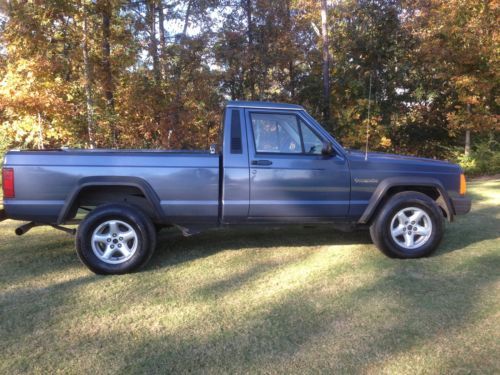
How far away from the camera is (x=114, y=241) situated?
4.39 metres

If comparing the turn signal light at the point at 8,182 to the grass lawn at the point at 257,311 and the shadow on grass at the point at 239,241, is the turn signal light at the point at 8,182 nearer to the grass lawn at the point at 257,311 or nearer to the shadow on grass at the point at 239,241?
the grass lawn at the point at 257,311

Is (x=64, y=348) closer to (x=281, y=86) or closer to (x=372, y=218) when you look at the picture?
(x=372, y=218)

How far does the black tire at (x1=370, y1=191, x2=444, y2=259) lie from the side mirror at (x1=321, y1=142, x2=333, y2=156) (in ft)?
2.89

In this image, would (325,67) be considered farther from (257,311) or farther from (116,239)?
(257,311)

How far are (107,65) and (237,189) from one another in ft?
31.8

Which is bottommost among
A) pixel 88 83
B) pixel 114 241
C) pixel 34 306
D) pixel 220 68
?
pixel 34 306

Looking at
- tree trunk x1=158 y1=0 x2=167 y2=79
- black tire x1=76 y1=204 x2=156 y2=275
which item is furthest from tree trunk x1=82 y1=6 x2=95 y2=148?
black tire x1=76 y1=204 x2=156 y2=275

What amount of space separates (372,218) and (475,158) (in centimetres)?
1135

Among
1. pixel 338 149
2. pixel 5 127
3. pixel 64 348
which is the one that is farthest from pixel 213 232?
pixel 5 127

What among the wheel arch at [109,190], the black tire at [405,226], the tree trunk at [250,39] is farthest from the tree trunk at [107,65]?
the black tire at [405,226]

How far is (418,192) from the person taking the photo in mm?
4797

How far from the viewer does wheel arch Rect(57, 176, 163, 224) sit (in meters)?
4.27

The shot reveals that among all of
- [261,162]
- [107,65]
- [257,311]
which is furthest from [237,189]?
[107,65]

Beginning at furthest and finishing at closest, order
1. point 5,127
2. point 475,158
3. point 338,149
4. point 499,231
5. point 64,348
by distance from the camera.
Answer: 1. point 475,158
2. point 5,127
3. point 499,231
4. point 338,149
5. point 64,348
